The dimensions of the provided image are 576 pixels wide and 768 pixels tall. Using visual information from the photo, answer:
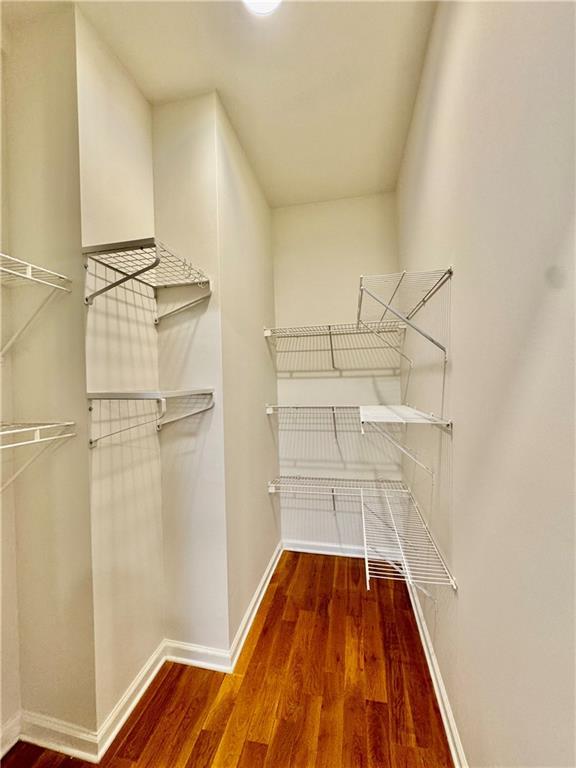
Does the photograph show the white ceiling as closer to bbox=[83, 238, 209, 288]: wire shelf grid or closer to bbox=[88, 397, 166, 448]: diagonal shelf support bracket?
bbox=[83, 238, 209, 288]: wire shelf grid

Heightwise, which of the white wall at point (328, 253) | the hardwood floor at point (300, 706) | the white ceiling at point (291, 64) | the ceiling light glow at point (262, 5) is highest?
the white ceiling at point (291, 64)

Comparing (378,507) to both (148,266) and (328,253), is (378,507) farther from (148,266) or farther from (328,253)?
(148,266)

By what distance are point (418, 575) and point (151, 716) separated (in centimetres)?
122

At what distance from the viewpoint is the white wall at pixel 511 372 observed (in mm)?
530

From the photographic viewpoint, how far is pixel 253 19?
3.82ft

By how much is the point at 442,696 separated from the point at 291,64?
2716mm

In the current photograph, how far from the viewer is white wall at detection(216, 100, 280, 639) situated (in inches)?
58.8

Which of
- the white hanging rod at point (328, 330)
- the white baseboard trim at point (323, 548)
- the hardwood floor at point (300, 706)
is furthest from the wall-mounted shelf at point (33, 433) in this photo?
the white baseboard trim at point (323, 548)

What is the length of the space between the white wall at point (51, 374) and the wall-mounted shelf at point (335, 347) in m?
1.25

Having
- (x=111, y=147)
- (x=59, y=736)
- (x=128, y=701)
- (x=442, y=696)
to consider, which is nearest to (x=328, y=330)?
(x=111, y=147)

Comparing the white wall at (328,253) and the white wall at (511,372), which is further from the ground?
the white wall at (328,253)

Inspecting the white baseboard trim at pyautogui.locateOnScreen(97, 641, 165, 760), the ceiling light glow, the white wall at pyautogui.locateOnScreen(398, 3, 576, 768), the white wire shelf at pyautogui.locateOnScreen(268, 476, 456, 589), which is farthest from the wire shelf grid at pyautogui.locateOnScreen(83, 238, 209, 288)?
the white baseboard trim at pyautogui.locateOnScreen(97, 641, 165, 760)

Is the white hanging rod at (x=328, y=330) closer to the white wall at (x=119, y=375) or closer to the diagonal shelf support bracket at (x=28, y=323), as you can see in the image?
the white wall at (x=119, y=375)

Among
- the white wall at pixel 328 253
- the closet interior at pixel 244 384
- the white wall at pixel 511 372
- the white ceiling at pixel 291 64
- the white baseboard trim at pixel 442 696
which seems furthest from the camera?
the white wall at pixel 328 253
